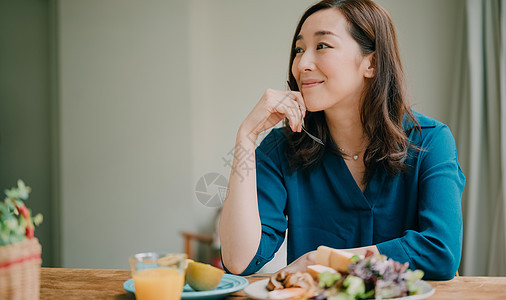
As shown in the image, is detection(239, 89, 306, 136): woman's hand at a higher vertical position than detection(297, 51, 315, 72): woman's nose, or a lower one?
lower

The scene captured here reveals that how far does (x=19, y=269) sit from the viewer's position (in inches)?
28.0

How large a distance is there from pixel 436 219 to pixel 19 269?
0.98 metres

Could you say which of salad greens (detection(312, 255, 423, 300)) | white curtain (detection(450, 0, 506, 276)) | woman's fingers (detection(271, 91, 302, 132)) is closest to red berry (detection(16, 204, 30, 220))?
salad greens (detection(312, 255, 423, 300))

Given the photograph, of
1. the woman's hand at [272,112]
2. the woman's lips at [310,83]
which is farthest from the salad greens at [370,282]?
the woman's lips at [310,83]

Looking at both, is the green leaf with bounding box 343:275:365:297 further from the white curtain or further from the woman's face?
the white curtain

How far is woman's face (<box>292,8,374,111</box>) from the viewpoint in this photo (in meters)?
1.48

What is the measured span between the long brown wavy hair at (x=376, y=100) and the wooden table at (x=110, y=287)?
1.60 ft

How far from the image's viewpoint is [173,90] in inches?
157

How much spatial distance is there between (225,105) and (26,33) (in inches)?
75.9

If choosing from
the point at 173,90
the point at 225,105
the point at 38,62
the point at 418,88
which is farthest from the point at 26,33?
the point at 418,88

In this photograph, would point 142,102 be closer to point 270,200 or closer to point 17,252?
point 270,200

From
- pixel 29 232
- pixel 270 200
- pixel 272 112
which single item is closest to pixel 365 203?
pixel 270 200

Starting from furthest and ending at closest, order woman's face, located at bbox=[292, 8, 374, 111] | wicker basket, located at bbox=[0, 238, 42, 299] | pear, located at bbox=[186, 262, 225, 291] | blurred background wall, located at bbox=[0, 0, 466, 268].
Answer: blurred background wall, located at bbox=[0, 0, 466, 268] → woman's face, located at bbox=[292, 8, 374, 111] → pear, located at bbox=[186, 262, 225, 291] → wicker basket, located at bbox=[0, 238, 42, 299]

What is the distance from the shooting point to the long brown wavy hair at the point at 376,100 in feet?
4.93
